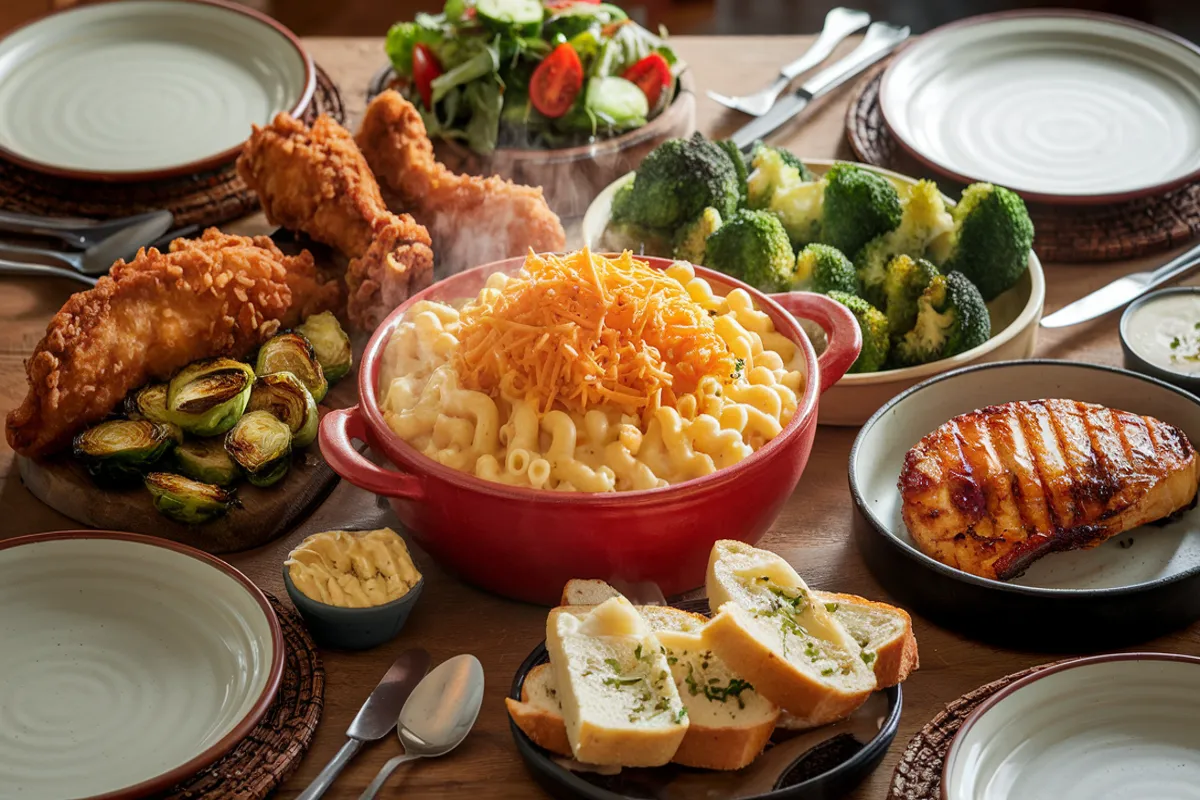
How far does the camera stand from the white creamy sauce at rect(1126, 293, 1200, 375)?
10.4 feet

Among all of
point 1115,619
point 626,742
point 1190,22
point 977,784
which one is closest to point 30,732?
point 626,742

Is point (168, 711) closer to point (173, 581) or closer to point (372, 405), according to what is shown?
point (173, 581)

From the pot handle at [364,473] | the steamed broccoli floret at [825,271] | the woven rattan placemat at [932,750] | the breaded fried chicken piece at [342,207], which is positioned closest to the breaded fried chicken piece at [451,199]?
the breaded fried chicken piece at [342,207]

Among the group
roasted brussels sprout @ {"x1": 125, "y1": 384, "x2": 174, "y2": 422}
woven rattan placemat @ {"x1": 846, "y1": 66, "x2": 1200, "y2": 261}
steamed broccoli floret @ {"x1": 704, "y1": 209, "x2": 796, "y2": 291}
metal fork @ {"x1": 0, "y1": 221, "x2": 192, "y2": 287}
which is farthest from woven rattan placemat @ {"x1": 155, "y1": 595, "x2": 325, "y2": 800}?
woven rattan placemat @ {"x1": 846, "y1": 66, "x2": 1200, "y2": 261}

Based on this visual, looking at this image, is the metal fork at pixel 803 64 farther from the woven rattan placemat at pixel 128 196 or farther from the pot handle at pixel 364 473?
the pot handle at pixel 364 473

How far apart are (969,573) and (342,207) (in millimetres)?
1923

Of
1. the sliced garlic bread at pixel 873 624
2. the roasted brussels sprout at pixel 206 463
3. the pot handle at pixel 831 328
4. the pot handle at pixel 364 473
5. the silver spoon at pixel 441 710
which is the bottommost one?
the roasted brussels sprout at pixel 206 463

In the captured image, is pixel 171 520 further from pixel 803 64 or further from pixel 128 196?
pixel 803 64

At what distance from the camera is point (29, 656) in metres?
2.46

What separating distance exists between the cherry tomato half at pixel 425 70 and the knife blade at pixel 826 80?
1.01 meters

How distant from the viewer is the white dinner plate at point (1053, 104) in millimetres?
3938

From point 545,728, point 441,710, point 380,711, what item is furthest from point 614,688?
point 380,711

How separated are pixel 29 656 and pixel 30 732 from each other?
20 cm

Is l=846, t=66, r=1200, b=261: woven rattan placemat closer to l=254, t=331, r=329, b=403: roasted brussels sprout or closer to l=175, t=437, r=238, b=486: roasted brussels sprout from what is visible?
l=254, t=331, r=329, b=403: roasted brussels sprout
